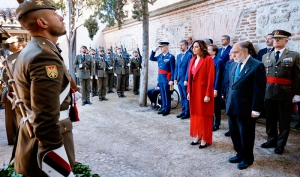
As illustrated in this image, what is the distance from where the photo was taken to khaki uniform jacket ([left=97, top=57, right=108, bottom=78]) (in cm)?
935

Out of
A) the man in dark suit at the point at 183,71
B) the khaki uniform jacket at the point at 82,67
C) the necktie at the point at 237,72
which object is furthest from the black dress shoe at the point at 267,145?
the khaki uniform jacket at the point at 82,67

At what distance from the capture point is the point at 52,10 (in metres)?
1.59

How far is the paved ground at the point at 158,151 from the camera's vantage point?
3395mm

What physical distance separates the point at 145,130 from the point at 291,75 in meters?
3.07

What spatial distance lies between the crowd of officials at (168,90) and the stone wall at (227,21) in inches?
26.2

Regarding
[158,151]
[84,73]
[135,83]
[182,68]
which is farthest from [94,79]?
[158,151]

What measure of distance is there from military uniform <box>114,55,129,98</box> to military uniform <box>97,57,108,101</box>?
49 cm

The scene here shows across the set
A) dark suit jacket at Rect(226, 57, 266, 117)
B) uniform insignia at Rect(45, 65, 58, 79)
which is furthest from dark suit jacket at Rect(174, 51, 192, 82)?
uniform insignia at Rect(45, 65, 58, 79)

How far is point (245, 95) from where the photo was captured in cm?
327

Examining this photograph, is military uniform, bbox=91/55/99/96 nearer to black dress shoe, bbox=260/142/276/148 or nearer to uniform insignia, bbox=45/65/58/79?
black dress shoe, bbox=260/142/276/148

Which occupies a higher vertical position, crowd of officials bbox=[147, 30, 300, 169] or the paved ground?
crowd of officials bbox=[147, 30, 300, 169]

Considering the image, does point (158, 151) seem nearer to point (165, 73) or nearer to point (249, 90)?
point (249, 90)

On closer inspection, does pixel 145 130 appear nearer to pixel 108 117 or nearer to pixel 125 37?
pixel 108 117

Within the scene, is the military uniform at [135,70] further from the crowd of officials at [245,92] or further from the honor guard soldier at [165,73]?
the crowd of officials at [245,92]
